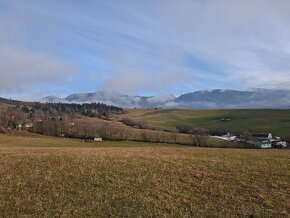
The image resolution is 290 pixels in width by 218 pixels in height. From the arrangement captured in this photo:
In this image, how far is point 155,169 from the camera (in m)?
27.5

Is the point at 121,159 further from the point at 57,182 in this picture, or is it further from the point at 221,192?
the point at 221,192

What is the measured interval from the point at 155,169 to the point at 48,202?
8.69 meters

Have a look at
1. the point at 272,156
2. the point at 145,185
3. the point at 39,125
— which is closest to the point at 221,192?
the point at 145,185

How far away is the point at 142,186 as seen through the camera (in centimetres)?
2373

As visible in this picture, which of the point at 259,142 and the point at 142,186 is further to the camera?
the point at 259,142

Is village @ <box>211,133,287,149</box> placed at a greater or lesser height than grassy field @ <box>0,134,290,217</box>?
lesser

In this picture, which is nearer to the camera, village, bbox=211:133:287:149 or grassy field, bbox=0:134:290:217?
grassy field, bbox=0:134:290:217

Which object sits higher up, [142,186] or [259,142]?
[142,186]

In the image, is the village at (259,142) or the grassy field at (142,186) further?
the village at (259,142)

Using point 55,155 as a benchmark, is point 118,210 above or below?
below

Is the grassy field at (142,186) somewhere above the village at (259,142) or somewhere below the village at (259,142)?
above

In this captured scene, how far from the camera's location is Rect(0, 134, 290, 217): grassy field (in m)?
20.0

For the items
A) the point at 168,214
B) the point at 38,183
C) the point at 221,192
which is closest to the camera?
the point at 168,214

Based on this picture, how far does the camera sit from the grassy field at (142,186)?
2005 cm
